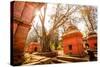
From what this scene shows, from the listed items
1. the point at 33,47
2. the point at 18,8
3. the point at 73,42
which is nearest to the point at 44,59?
the point at 33,47

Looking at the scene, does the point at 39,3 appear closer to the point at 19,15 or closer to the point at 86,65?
the point at 19,15

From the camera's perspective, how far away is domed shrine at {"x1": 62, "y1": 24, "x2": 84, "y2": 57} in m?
A: 2.20

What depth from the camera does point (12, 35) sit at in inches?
77.9

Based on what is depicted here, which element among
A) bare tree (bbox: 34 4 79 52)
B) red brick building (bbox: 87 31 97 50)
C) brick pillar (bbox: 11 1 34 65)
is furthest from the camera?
red brick building (bbox: 87 31 97 50)

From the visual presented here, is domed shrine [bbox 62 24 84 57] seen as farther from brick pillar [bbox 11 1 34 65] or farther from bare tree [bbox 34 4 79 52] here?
brick pillar [bbox 11 1 34 65]

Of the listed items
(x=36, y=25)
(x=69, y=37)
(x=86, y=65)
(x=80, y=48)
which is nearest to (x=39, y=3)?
(x=36, y=25)

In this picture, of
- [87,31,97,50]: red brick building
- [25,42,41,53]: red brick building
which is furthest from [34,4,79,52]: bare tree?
[87,31,97,50]: red brick building

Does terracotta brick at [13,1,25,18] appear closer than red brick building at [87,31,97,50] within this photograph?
Yes

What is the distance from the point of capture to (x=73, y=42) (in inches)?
88.3

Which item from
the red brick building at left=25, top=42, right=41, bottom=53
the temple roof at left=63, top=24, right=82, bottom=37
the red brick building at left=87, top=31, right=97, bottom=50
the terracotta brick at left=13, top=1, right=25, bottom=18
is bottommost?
the red brick building at left=25, top=42, right=41, bottom=53

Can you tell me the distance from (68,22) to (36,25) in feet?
1.33

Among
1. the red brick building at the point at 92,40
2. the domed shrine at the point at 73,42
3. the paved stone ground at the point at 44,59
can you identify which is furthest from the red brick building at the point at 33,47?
the red brick building at the point at 92,40

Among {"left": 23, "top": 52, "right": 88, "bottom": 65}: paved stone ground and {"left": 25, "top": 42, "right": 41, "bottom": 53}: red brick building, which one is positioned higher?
{"left": 25, "top": 42, "right": 41, "bottom": 53}: red brick building

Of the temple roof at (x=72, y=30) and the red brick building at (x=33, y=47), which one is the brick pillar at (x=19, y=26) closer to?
the red brick building at (x=33, y=47)
